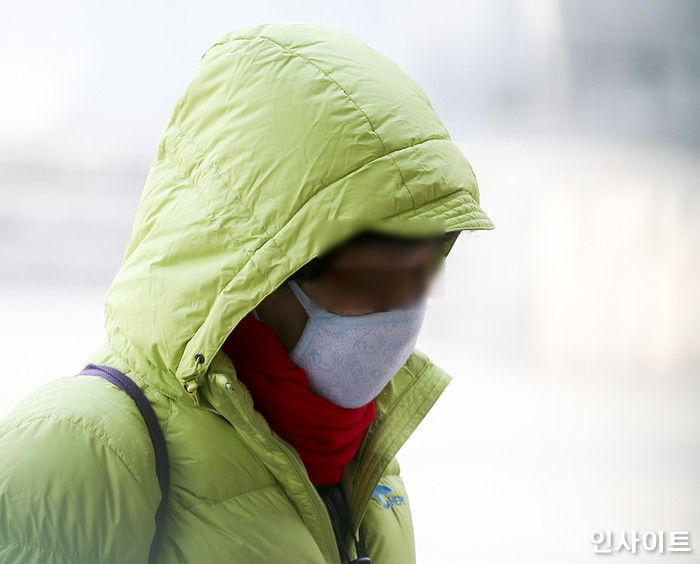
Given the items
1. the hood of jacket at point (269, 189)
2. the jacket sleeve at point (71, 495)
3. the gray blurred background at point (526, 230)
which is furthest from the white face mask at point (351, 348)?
the gray blurred background at point (526, 230)

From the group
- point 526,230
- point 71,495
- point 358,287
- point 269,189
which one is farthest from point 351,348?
point 526,230

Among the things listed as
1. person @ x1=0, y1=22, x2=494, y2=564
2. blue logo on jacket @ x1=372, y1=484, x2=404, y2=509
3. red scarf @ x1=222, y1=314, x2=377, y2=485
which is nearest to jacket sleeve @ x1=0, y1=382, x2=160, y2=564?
person @ x1=0, y1=22, x2=494, y2=564

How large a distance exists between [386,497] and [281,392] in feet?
0.88

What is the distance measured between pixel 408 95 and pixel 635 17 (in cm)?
150

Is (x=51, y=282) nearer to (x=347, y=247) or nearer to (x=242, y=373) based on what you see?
(x=242, y=373)

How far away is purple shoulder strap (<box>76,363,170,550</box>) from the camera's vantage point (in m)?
0.72

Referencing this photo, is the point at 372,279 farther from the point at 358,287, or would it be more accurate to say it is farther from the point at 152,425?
the point at 152,425

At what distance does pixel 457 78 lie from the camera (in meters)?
1.86

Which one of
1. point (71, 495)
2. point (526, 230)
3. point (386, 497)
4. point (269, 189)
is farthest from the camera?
point (526, 230)

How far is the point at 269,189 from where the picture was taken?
0.75 meters

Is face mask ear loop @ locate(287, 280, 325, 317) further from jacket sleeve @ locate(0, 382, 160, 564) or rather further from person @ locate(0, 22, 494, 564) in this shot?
jacket sleeve @ locate(0, 382, 160, 564)

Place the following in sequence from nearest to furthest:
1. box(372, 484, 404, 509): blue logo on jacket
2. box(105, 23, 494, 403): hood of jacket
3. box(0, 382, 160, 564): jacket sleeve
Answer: box(0, 382, 160, 564): jacket sleeve
box(105, 23, 494, 403): hood of jacket
box(372, 484, 404, 509): blue logo on jacket

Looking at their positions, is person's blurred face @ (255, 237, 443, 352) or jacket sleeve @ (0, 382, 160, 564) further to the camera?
person's blurred face @ (255, 237, 443, 352)

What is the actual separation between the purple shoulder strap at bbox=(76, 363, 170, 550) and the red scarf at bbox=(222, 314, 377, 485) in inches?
4.6
